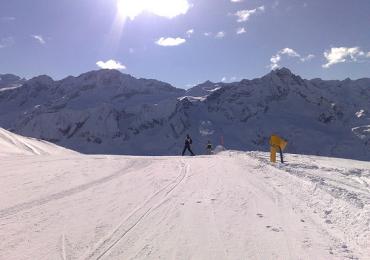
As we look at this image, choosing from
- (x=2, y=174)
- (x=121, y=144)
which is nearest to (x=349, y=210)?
(x=2, y=174)

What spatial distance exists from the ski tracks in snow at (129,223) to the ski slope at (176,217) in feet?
0.04

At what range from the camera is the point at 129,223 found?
8.17 meters

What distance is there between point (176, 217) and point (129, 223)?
0.99m

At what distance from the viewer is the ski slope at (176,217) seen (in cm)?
682

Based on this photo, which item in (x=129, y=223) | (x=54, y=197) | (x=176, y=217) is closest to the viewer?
(x=129, y=223)

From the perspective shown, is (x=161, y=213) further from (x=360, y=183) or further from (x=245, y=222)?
(x=360, y=183)

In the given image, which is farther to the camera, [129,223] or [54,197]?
[54,197]

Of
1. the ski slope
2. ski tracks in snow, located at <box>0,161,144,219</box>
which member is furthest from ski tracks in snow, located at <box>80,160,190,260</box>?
ski tracks in snow, located at <box>0,161,144,219</box>

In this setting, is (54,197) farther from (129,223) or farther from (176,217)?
(176,217)

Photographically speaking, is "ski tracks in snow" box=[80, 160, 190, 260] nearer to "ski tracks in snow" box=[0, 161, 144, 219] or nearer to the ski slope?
the ski slope

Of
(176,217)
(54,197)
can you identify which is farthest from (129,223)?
(54,197)

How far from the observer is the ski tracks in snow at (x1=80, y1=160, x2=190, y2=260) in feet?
21.5

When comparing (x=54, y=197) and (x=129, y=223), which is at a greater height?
(x=54, y=197)

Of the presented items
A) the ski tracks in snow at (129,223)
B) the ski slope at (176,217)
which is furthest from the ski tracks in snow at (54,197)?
the ski tracks in snow at (129,223)
